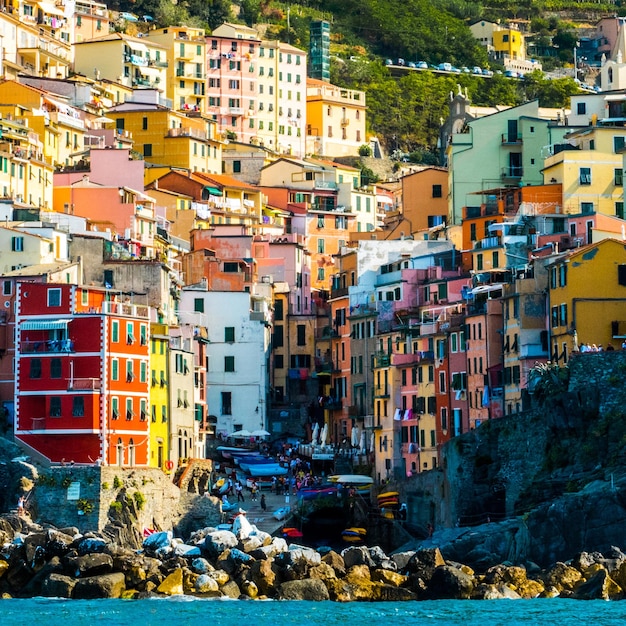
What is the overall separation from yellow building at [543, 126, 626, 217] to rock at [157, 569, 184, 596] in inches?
1967

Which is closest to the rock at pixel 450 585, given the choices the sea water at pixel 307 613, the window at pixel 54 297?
the sea water at pixel 307 613

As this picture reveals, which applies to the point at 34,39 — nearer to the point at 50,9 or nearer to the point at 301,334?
the point at 50,9

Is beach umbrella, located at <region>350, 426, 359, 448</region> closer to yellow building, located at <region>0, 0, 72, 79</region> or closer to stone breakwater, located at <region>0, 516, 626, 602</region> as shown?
stone breakwater, located at <region>0, 516, 626, 602</region>

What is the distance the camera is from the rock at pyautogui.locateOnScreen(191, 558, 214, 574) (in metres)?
86.1

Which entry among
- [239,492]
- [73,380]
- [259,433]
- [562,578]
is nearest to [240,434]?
[259,433]

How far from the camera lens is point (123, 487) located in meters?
99.8

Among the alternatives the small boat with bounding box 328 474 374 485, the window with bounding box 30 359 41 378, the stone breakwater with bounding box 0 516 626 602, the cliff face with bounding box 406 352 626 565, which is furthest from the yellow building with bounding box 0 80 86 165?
the stone breakwater with bounding box 0 516 626 602

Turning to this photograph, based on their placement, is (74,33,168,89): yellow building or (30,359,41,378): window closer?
(30,359,41,378): window

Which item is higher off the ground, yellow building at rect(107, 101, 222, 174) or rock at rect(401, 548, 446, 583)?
yellow building at rect(107, 101, 222, 174)

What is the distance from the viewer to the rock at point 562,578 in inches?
3209

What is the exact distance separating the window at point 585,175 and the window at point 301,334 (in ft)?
61.7

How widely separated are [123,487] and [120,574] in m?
15.0

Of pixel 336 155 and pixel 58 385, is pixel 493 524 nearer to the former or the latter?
pixel 58 385

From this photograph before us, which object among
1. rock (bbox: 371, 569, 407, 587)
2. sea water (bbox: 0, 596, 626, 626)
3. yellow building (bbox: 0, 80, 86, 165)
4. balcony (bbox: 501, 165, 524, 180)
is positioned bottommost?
sea water (bbox: 0, 596, 626, 626)
